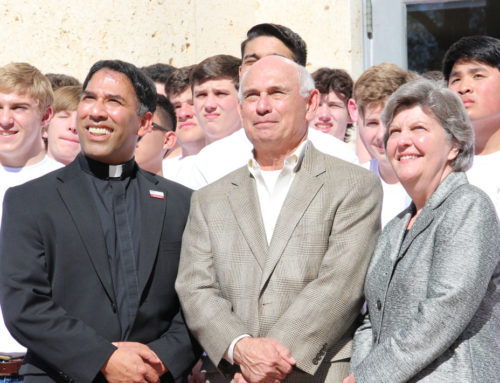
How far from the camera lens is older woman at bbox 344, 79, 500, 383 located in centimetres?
307

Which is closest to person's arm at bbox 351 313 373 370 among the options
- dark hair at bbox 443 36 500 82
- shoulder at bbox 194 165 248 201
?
shoulder at bbox 194 165 248 201

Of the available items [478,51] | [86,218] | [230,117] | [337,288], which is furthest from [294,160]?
[230,117]

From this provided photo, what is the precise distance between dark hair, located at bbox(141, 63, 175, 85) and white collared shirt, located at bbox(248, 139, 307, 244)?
111 inches

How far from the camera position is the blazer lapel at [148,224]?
3.59 m

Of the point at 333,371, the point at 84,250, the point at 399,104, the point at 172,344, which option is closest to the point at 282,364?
the point at 333,371

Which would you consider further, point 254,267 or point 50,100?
point 50,100

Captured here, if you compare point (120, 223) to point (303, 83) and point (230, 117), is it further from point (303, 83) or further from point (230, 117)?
point (230, 117)

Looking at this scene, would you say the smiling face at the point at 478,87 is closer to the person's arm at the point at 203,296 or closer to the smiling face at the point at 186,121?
the person's arm at the point at 203,296

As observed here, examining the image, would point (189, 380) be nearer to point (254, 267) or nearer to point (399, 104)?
point (254, 267)

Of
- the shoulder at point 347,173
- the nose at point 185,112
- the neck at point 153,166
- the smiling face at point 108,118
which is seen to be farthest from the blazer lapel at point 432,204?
the nose at point 185,112

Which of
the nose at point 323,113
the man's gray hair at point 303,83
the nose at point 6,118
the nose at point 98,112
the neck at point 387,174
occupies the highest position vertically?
the man's gray hair at point 303,83

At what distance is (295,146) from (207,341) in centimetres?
99

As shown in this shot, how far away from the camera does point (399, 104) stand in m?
3.51

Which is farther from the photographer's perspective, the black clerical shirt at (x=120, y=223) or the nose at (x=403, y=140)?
the black clerical shirt at (x=120, y=223)
